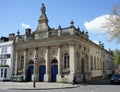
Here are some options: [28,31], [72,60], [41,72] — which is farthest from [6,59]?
[72,60]

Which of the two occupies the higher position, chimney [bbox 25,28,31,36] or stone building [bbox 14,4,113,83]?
chimney [bbox 25,28,31,36]

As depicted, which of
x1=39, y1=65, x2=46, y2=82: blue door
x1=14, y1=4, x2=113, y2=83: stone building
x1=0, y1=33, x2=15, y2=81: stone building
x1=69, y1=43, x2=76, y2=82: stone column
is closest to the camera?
x1=69, y1=43, x2=76, y2=82: stone column

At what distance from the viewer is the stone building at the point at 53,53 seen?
32.2m

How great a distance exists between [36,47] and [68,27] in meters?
7.15

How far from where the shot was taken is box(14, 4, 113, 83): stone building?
32.2m

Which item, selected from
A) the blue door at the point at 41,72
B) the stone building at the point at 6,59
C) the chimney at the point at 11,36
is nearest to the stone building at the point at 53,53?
the blue door at the point at 41,72

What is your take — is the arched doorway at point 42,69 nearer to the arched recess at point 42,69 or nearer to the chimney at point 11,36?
the arched recess at point 42,69

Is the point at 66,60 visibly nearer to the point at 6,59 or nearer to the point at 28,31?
the point at 28,31

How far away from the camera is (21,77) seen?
36156 millimetres

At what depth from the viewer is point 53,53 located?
1335 inches

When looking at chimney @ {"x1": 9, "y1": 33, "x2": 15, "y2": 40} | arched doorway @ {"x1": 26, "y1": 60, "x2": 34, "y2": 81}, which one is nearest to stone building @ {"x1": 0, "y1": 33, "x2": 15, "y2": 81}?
chimney @ {"x1": 9, "y1": 33, "x2": 15, "y2": 40}

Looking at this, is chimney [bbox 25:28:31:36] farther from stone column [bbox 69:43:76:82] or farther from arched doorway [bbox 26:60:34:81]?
stone column [bbox 69:43:76:82]

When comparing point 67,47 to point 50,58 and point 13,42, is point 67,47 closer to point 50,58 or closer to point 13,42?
point 50,58

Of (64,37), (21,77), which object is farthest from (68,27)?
(21,77)
